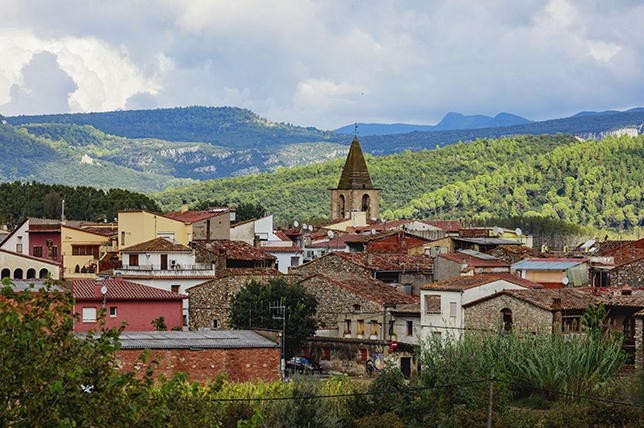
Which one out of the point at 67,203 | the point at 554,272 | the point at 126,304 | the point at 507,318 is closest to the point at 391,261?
the point at 554,272

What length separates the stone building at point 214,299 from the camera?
161ft

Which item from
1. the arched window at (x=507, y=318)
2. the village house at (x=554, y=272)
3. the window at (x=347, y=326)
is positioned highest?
the village house at (x=554, y=272)

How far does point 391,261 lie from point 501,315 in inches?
730

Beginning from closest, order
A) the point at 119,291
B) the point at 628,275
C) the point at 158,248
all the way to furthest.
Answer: the point at 119,291 → the point at 628,275 → the point at 158,248

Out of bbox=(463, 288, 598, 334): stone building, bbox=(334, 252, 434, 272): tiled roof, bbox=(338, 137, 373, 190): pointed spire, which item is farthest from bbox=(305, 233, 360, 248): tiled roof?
bbox=(338, 137, 373, 190): pointed spire

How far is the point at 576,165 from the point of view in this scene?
170 m

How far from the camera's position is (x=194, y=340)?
36.4 metres

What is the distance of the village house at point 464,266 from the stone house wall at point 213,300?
6420 millimetres

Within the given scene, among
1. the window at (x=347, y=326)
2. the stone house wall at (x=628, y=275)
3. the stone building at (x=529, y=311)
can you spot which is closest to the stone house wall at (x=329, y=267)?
the window at (x=347, y=326)

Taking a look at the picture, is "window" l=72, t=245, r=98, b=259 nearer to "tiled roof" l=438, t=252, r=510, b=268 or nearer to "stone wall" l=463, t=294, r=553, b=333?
"tiled roof" l=438, t=252, r=510, b=268

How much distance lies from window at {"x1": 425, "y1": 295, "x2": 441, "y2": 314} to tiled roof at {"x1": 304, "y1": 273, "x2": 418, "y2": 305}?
14.2 ft

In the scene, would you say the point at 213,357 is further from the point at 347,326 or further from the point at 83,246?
the point at 83,246

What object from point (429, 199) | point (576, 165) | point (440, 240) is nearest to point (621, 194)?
point (576, 165)

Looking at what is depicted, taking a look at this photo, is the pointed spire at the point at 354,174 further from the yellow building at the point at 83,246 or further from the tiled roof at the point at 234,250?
the tiled roof at the point at 234,250
